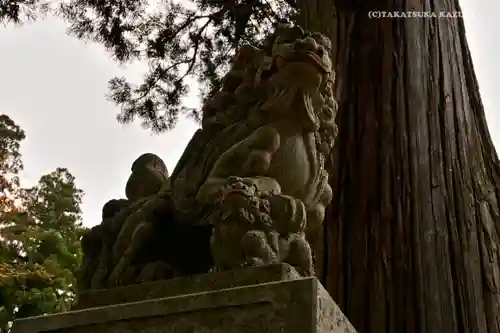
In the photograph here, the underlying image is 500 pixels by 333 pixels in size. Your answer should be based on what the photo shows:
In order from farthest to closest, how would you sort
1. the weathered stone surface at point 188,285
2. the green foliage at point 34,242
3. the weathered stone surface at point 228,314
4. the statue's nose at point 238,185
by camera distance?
the green foliage at point 34,242 < the statue's nose at point 238,185 < the weathered stone surface at point 188,285 < the weathered stone surface at point 228,314

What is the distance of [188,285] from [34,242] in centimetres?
899

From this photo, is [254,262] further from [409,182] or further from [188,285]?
[409,182]

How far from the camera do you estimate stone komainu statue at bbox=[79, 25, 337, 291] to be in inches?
48.6

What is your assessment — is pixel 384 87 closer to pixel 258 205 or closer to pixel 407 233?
pixel 407 233

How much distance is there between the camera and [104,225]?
1.53 meters

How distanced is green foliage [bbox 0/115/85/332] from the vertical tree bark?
5.98 metres

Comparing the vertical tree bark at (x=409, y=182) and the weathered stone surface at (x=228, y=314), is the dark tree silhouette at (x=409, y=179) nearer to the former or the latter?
the vertical tree bark at (x=409, y=182)

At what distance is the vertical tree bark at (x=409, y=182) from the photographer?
1.84 meters
